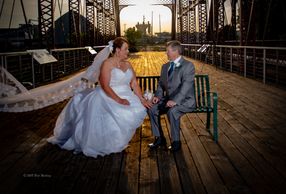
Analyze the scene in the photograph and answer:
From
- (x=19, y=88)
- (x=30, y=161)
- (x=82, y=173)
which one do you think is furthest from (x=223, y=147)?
(x=19, y=88)

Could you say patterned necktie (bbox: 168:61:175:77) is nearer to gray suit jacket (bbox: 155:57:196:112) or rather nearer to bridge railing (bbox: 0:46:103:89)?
gray suit jacket (bbox: 155:57:196:112)

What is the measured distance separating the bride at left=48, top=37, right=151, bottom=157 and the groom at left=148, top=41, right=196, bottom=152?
163 millimetres

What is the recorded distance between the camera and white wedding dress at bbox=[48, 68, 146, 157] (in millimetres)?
4004

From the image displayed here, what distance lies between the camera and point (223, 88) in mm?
9359

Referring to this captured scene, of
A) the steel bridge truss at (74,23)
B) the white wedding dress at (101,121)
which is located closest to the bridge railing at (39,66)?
the steel bridge truss at (74,23)

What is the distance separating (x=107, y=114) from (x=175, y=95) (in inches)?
30.2

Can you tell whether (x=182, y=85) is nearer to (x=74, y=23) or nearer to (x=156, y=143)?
(x=156, y=143)

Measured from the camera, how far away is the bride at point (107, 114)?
4.02 meters

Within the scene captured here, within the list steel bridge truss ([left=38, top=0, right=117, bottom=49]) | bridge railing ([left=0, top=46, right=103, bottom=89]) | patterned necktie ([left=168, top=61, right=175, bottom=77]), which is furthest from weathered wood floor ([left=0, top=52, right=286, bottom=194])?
steel bridge truss ([left=38, top=0, right=117, bottom=49])

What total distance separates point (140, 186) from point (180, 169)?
1.77 feet

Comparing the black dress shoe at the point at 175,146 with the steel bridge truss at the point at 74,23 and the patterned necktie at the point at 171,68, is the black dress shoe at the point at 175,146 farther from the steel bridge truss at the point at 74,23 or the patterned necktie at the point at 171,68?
the steel bridge truss at the point at 74,23

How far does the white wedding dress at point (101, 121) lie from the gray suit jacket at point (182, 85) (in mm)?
391

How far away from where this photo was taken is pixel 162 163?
3691 mm

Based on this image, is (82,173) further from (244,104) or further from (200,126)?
(244,104)
